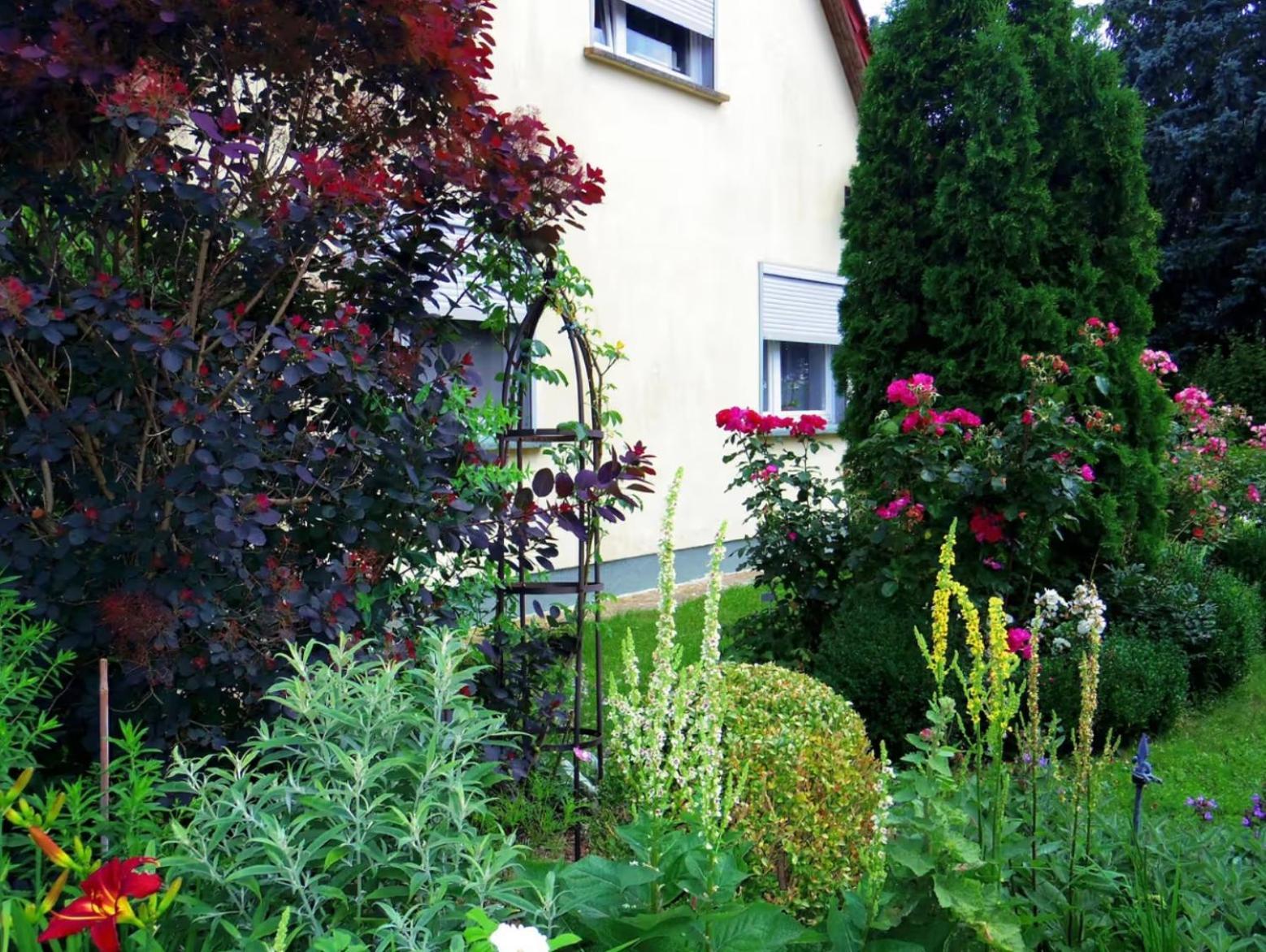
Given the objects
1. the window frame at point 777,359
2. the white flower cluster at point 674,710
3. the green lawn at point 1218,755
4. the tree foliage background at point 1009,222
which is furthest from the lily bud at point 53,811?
the window frame at point 777,359

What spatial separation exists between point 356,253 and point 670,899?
6.07 ft

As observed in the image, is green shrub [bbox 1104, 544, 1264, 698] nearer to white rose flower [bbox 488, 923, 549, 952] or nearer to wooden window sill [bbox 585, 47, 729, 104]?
white rose flower [bbox 488, 923, 549, 952]

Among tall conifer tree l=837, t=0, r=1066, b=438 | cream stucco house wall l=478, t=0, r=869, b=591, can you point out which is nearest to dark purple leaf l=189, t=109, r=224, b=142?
tall conifer tree l=837, t=0, r=1066, b=438

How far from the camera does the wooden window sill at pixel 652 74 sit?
7863 millimetres

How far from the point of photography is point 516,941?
1.23 m

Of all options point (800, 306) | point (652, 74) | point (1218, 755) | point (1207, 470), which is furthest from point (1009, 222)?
point (800, 306)

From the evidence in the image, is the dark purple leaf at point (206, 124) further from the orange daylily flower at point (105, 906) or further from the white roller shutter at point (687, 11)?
the white roller shutter at point (687, 11)

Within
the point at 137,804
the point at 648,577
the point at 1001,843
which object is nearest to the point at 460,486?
the point at 137,804

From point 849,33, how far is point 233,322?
10030 mm

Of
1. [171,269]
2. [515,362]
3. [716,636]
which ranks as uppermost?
[171,269]

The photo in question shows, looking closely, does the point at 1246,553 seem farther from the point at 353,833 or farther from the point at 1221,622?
the point at 353,833

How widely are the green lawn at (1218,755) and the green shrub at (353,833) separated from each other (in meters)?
2.51

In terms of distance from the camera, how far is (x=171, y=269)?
269 centimetres

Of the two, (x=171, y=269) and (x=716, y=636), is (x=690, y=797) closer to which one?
(x=716, y=636)
